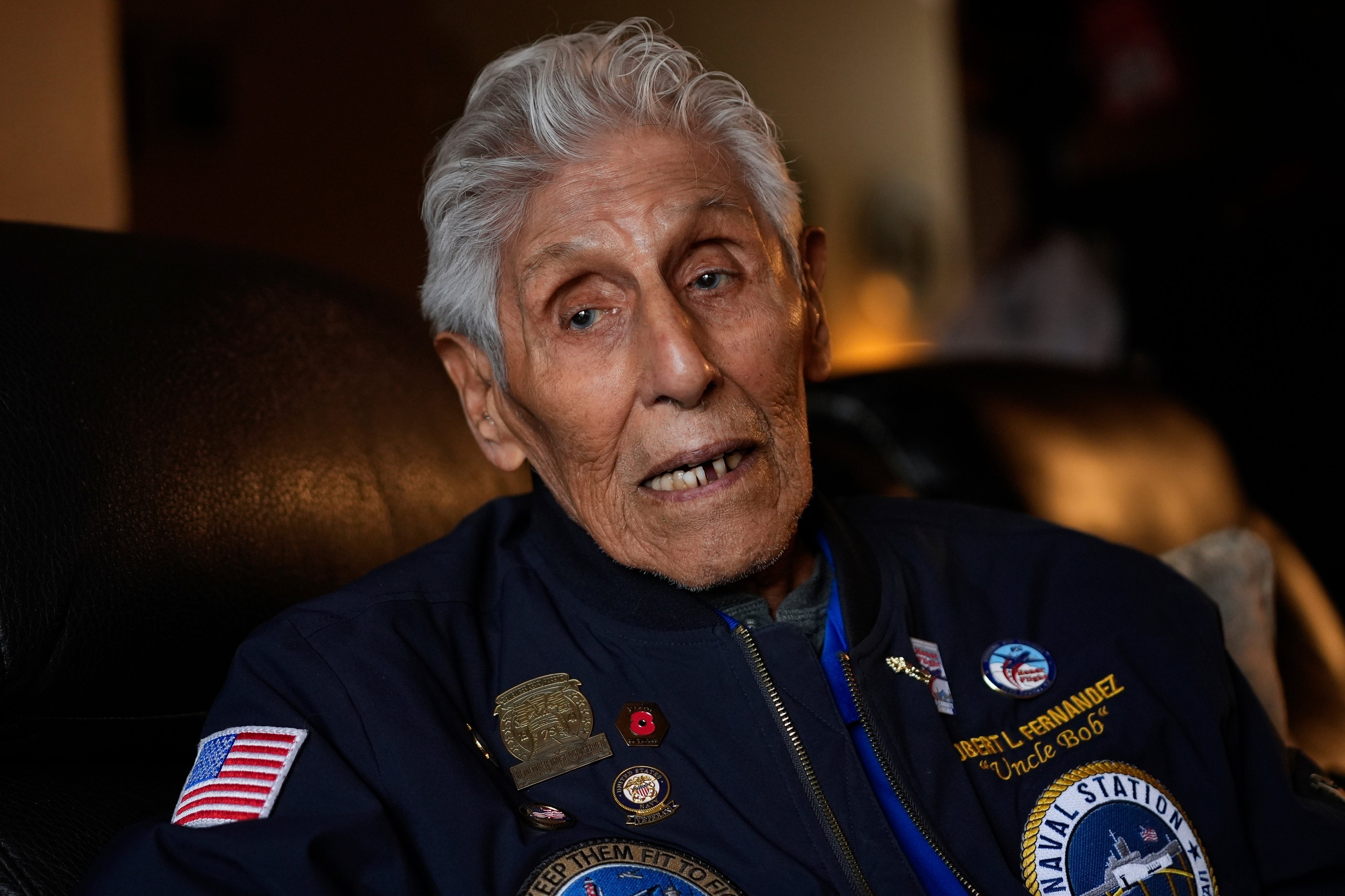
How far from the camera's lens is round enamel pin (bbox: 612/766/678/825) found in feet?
3.44

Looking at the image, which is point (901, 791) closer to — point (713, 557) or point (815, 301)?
point (713, 557)

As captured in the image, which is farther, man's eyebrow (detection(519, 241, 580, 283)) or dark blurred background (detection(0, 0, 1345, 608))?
dark blurred background (detection(0, 0, 1345, 608))

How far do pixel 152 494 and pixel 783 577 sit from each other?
0.66 meters

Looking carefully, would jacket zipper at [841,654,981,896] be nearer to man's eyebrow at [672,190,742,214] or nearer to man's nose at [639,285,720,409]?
man's nose at [639,285,720,409]

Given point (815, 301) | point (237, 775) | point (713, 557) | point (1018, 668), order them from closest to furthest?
1. point (237, 775)
2. point (713, 557)
3. point (1018, 668)
4. point (815, 301)

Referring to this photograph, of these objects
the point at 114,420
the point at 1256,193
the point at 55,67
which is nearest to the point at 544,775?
the point at 114,420

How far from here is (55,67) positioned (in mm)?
1673

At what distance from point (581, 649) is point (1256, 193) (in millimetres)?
3945

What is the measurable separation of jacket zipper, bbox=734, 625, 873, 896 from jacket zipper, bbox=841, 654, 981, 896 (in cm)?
7

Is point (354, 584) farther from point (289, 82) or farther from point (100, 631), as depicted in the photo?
point (289, 82)

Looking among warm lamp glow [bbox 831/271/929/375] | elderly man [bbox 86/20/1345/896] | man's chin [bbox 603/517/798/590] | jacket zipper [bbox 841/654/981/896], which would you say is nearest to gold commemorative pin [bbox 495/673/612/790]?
elderly man [bbox 86/20/1345/896]

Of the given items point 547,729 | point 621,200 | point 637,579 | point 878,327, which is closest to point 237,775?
point 547,729

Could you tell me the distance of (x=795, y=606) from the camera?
1.28 m

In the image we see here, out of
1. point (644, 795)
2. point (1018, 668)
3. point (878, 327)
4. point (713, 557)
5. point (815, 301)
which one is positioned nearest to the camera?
point (644, 795)
